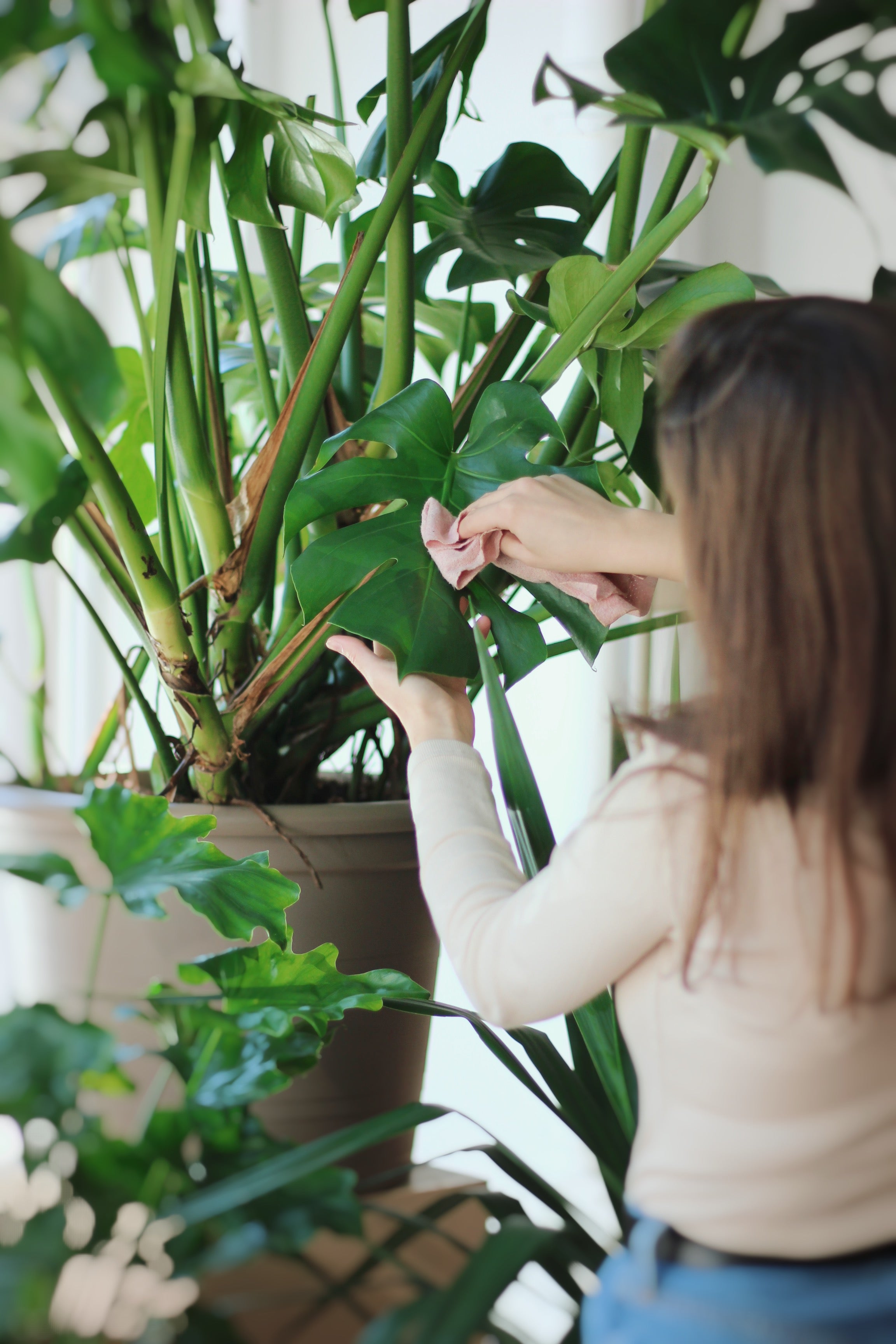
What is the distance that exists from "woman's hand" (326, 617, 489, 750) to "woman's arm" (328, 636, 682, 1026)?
0.02m

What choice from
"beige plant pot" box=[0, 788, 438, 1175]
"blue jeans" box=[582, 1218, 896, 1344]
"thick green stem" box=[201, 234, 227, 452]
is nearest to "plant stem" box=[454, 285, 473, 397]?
"thick green stem" box=[201, 234, 227, 452]

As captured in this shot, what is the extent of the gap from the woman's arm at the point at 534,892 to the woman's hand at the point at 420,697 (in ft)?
0.06

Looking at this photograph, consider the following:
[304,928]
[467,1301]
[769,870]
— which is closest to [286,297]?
[304,928]

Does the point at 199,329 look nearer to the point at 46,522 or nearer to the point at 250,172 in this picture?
the point at 250,172

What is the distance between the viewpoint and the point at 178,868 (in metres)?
0.67

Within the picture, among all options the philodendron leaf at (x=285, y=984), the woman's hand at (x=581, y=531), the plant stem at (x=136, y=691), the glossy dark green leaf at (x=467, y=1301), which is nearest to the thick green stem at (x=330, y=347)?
the plant stem at (x=136, y=691)

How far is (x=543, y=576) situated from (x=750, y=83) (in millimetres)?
324

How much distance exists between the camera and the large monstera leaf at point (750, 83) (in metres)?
0.59

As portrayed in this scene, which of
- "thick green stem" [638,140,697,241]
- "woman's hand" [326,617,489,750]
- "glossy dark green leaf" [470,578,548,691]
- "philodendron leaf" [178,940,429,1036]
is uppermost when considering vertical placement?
"thick green stem" [638,140,697,241]

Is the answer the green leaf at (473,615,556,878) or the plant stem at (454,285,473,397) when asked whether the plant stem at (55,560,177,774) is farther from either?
the plant stem at (454,285,473,397)

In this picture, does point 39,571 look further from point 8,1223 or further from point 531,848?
point 8,1223

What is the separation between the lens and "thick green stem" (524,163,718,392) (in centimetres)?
71

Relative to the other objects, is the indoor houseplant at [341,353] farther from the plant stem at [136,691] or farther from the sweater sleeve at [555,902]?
the sweater sleeve at [555,902]

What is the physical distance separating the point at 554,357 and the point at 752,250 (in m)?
1.04
